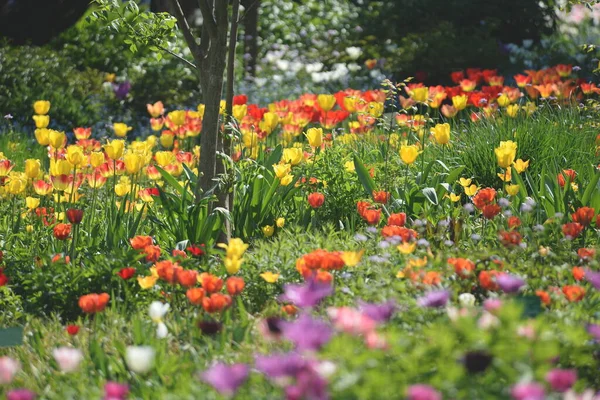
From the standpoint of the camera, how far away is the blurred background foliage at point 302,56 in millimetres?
8430

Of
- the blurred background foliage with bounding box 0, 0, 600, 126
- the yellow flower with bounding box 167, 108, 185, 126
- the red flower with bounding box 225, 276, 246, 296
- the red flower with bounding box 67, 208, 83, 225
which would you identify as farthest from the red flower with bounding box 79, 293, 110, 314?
the blurred background foliage with bounding box 0, 0, 600, 126

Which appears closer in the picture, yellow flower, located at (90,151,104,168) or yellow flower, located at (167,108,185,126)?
yellow flower, located at (90,151,104,168)

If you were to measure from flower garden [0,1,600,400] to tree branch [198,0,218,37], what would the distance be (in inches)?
17.1

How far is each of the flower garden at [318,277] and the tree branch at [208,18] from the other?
44cm

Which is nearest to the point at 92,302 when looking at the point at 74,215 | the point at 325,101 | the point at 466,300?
the point at 74,215

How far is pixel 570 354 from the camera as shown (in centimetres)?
228

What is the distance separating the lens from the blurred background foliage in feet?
27.7

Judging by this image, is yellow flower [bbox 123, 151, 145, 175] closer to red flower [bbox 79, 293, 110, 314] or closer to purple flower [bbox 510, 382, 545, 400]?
red flower [bbox 79, 293, 110, 314]

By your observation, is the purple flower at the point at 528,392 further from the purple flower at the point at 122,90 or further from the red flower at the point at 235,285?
the purple flower at the point at 122,90

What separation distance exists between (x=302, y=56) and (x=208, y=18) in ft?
26.0

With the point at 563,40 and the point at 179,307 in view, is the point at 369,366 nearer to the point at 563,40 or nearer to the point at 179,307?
the point at 179,307

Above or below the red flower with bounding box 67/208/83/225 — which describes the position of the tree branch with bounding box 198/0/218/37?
above

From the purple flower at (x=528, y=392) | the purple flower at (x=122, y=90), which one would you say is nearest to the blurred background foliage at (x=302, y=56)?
the purple flower at (x=122, y=90)

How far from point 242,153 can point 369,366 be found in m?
2.99
